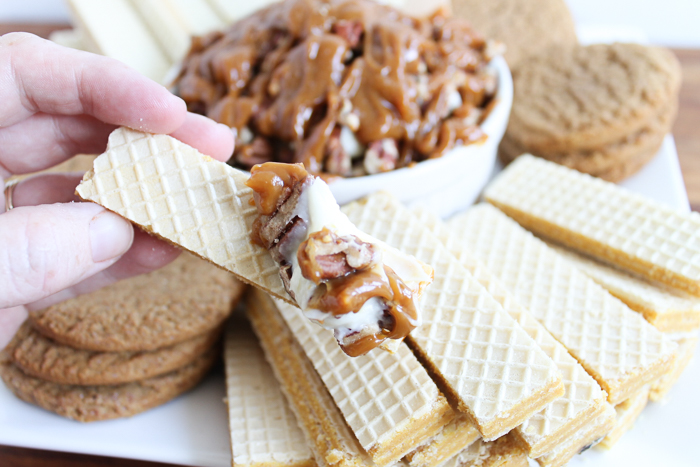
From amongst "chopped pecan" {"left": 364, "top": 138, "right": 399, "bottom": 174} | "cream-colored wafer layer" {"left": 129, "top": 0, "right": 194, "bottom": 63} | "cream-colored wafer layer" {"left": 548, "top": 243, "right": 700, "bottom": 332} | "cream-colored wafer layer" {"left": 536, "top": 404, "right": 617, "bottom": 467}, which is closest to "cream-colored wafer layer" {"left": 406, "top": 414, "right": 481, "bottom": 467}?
"cream-colored wafer layer" {"left": 536, "top": 404, "right": 617, "bottom": 467}

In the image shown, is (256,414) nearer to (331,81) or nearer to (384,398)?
(384,398)

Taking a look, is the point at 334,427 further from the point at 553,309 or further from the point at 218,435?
the point at 553,309

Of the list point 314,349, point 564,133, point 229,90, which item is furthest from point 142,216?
point 564,133

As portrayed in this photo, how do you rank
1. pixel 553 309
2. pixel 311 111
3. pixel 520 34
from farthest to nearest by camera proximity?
pixel 520 34, pixel 311 111, pixel 553 309

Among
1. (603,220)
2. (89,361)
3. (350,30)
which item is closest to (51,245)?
(89,361)

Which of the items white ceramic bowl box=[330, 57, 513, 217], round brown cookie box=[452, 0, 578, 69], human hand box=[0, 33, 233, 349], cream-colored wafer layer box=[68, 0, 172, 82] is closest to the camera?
human hand box=[0, 33, 233, 349]

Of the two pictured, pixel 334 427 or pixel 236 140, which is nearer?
pixel 334 427

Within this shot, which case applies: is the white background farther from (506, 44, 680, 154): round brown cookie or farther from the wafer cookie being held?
the wafer cookie being held

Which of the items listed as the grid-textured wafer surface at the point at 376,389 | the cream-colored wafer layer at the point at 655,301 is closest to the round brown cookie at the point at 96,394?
the grid-textured wafer surface at the point at 376,389
